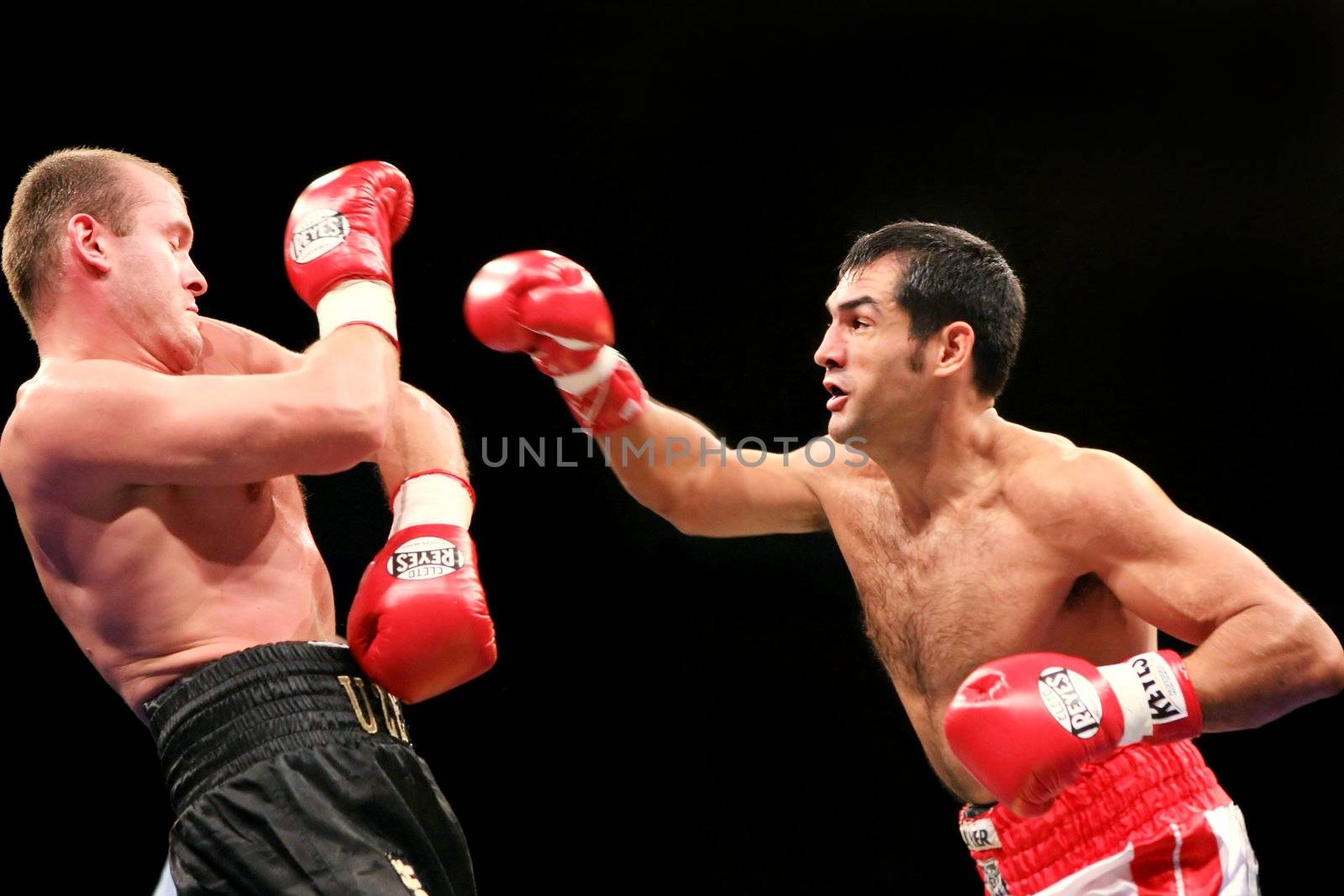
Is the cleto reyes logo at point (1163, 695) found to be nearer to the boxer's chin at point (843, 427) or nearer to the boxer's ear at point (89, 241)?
Answer: the boxer's chin at point (843, 427)

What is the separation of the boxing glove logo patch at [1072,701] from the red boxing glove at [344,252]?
1022mm

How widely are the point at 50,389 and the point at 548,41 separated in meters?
2.54

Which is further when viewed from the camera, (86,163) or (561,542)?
(561,542)

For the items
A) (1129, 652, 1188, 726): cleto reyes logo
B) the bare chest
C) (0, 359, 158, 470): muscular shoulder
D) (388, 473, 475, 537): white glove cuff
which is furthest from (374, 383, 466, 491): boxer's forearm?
(1129, 652, 1188, 726): cleto reyes logo

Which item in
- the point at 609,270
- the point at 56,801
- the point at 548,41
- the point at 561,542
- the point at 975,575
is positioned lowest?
the point at 56,801

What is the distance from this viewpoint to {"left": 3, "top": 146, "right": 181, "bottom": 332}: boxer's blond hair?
5.79 ft

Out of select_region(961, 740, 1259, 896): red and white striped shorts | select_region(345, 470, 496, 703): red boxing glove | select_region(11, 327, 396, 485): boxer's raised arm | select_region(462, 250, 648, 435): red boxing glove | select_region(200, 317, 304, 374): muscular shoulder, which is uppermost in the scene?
select_region(462, 250, 648, 435): red boxing glove

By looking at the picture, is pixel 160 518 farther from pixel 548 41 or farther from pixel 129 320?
pixel 548 41

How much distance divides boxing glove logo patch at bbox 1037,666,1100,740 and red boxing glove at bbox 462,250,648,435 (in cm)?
92

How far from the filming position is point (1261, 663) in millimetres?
1836

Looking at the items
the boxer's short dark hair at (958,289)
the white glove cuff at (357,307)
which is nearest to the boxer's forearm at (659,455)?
the boxer's short dark hair at (958,289)

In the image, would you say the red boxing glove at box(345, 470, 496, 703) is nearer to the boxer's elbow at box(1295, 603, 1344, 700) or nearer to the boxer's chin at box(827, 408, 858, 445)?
the boxer's chin at box(827, 408, 858, 445)

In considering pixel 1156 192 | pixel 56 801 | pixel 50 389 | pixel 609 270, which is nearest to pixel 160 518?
pixel 50 389

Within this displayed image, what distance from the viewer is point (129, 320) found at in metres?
1.76
